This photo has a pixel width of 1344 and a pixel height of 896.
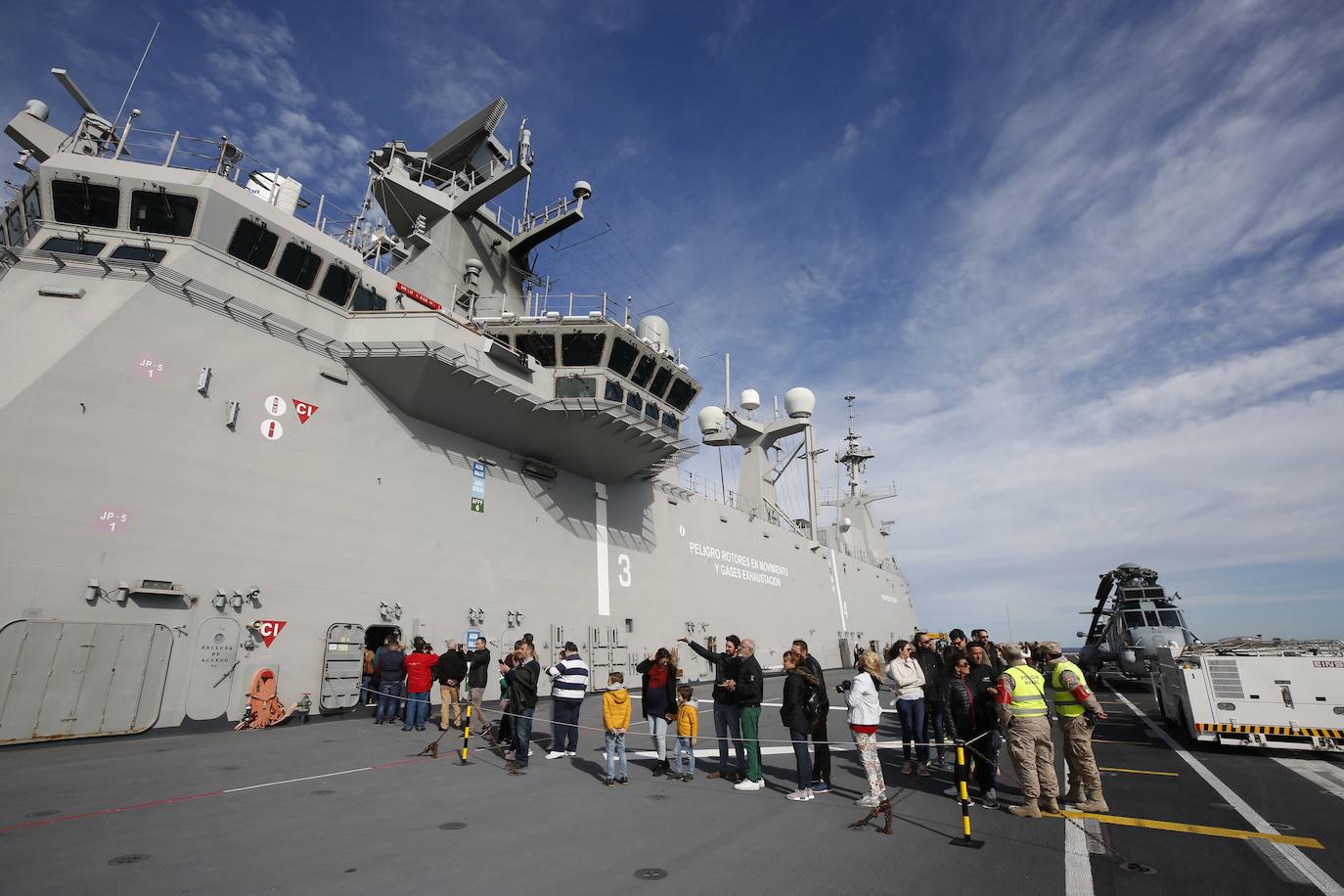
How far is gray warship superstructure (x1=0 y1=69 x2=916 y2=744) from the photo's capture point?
930 centimetres

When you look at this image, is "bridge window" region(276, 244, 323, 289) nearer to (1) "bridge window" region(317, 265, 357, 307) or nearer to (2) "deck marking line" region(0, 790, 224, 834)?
(1) "bridge window" region(317, 265, 357, 307)

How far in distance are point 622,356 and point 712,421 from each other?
1504cm

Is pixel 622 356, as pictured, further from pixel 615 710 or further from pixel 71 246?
pixel 615 710

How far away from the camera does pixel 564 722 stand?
856 centimetres

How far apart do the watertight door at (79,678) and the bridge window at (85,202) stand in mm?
6685

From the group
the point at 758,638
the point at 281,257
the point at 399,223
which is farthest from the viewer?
the point at 758,638

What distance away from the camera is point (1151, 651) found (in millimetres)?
20422

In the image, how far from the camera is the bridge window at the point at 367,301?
1370cm

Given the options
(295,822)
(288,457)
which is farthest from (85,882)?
(288,457)

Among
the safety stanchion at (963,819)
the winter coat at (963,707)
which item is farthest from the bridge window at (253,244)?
the safety stanchion at (963,819)

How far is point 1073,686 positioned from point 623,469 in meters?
14.2

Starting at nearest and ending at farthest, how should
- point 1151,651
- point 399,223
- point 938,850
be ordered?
point 938,850
point 399,223
point 1151,651

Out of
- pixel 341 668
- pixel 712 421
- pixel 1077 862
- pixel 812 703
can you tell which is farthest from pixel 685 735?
pixel 712 421

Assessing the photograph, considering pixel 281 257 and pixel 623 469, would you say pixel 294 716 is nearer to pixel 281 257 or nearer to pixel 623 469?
pixel 281 257
